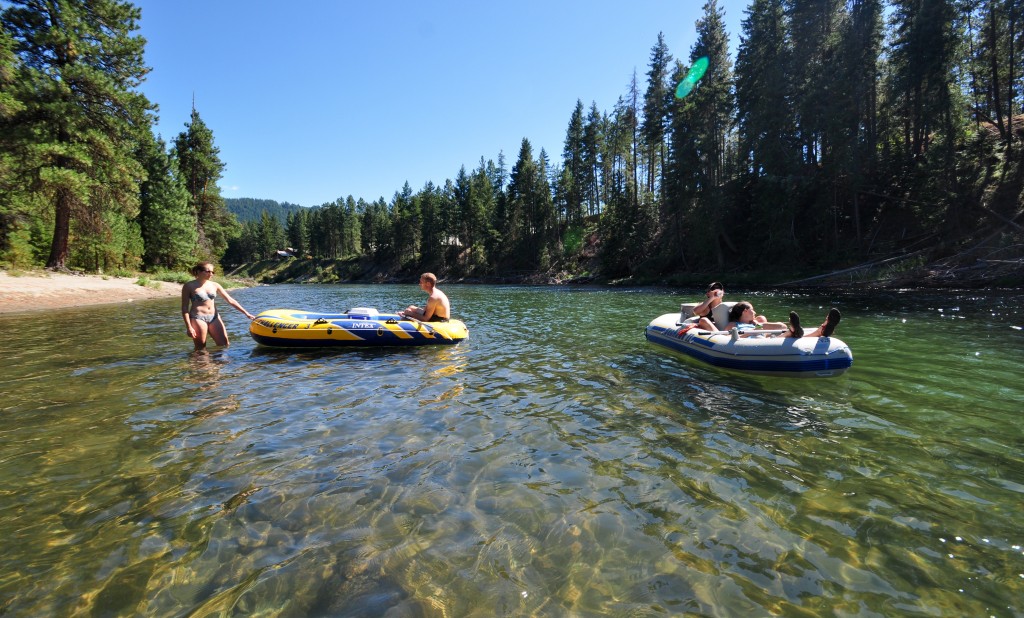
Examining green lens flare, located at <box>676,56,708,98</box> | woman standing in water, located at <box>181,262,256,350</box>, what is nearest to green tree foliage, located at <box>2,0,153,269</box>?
woman standing in water, located at <box>181,262,256,350</box>

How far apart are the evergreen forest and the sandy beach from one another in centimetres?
264

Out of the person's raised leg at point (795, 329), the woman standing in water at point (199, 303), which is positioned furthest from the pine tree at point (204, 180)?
the person's raised leg at point (795, 329)

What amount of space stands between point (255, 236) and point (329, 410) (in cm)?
13018

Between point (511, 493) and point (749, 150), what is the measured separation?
3956 cm

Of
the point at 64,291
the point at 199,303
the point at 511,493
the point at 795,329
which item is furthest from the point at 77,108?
the point at 795,329

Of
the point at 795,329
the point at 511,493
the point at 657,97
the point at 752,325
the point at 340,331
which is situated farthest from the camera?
the point at 657,97

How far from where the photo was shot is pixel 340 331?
998cm

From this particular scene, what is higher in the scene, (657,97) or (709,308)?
(657,97)

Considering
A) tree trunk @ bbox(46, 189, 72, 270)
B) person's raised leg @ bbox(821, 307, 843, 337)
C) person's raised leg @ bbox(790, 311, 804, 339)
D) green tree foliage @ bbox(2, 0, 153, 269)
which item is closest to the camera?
person's raised leg @ bbox(821, 307, 843, 337)

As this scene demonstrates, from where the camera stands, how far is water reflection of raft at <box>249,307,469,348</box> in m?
9.88

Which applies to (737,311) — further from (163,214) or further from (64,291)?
(163,214)

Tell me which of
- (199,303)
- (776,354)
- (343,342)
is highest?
(199,303)

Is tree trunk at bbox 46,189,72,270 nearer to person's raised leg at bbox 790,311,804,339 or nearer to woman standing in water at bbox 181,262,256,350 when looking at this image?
woman standing in water at bbox 181,262,256,350

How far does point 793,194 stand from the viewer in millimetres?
31531
